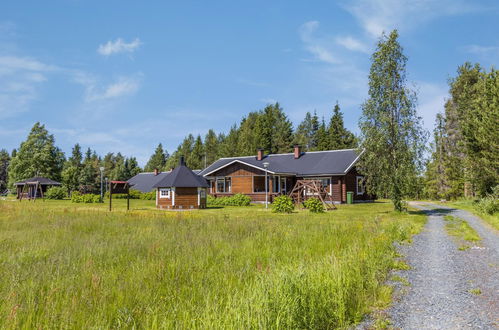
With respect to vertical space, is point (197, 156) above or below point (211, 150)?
below

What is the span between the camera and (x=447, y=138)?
44531 mm

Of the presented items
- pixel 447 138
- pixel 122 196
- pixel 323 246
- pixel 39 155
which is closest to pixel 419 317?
pixel 323 246

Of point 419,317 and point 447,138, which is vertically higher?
point 447,138

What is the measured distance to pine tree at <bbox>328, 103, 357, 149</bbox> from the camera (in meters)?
71.8

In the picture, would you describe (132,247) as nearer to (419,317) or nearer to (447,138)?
(419,317)

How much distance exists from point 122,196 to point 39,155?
69.4 ft

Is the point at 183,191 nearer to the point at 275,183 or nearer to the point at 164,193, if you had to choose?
the point at 164,193

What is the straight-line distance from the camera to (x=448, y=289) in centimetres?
706

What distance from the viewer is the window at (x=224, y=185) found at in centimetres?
4209

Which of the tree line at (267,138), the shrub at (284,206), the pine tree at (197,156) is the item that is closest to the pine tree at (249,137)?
the tree line at (267,138)

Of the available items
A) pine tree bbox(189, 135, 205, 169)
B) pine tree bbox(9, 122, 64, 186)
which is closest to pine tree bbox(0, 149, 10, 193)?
pine tree bbox(9, 122, 64, 186)

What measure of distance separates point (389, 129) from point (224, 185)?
Result: 2372 centimetres

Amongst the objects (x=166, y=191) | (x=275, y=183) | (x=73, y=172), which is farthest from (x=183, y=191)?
(x=73, y=172)

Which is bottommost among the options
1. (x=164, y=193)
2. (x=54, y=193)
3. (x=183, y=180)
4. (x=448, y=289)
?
(x=448, y=289)
